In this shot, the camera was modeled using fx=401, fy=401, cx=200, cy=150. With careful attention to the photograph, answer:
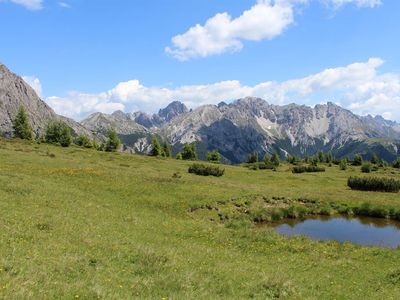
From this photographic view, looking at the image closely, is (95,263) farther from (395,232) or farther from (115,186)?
(395,232)

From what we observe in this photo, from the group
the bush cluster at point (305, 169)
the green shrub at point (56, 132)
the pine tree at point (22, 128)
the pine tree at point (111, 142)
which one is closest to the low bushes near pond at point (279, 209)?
the bush cluster at point (305, 169)

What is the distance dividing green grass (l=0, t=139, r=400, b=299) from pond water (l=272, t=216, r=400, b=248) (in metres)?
8.29

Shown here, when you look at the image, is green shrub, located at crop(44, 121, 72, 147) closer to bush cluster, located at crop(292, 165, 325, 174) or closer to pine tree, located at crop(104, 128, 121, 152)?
pine tree, located at crop(104, 128, 121, 152)

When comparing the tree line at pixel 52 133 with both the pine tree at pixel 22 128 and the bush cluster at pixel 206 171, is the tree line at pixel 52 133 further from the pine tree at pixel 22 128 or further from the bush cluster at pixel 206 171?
the bush cluster at pixel 206 171

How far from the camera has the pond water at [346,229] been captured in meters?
42.0

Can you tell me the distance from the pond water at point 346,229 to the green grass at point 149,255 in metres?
8.29

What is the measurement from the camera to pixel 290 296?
58.1ft

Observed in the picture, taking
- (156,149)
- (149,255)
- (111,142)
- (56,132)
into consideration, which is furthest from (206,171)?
(56,132)

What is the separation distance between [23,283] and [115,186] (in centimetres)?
3855

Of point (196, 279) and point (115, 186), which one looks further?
point (115, 186)

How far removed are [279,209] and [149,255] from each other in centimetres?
3361

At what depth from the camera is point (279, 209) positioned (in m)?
51.6

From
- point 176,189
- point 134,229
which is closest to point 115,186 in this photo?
point 176,189

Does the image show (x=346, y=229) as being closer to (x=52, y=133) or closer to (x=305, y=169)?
(x=305, y=169)
